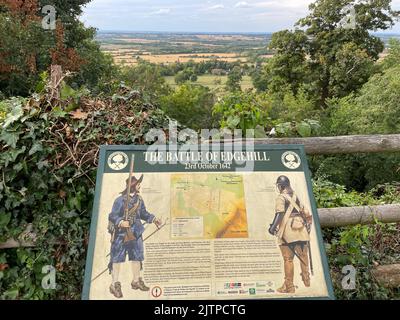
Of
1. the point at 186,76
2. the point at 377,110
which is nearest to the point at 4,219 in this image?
the point at 377,110


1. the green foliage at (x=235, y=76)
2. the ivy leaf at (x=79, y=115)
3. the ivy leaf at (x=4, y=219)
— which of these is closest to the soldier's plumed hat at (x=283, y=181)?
the ivy leaf at (x=79, y=115)

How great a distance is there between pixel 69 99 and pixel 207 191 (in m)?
1.60

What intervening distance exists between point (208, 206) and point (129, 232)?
0.52 m

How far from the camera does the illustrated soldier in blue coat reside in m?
2.19

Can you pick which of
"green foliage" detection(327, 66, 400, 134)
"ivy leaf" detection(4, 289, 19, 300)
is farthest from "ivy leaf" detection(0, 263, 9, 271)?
"green foliage" detection(327, 66, 400, 134)

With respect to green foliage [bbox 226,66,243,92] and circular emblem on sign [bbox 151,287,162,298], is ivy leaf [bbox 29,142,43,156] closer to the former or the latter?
circular emblem on sign [bbox 151,287,162,298]

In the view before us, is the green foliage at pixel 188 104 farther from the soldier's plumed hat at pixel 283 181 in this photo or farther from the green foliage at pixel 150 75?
the soldier's plumed hat at pixel 283 181

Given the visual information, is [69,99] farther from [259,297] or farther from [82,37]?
[82,37]

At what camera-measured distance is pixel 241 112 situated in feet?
11.7

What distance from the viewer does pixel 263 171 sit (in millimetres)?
2527

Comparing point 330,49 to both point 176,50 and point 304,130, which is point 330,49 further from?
point 304,130

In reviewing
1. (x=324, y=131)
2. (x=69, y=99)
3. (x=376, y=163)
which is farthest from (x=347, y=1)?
(x=69, y=99)

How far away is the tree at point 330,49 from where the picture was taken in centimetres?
2420

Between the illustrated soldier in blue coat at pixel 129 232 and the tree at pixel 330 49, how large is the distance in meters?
24.2
